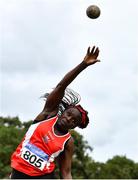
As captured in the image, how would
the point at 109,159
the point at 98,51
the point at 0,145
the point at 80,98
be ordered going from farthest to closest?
the point at 109,159 → the point at 0,145 → the point at 80,98 → the point at 98,51

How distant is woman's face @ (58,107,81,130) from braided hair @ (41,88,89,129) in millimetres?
98

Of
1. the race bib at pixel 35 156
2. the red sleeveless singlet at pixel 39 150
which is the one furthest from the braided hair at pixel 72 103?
the race bib at pixel 35 156

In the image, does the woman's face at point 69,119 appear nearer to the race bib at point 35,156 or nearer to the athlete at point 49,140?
the athlete at point 49,140

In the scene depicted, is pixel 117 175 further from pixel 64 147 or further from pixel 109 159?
pixel 64 147

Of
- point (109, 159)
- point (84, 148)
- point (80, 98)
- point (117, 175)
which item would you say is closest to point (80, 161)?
point (84, 148)

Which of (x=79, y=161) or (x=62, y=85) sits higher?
(x=62, y=85)

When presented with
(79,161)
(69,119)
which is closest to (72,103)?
(69,119)

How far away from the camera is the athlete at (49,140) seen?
789cm

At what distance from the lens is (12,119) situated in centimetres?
6259

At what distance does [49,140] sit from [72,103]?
2.16 ft

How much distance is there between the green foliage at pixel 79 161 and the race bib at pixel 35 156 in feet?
119

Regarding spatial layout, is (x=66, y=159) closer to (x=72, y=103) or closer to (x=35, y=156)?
(x=35, y=156)

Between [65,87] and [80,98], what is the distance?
644mm

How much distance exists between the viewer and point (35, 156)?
309 inches
